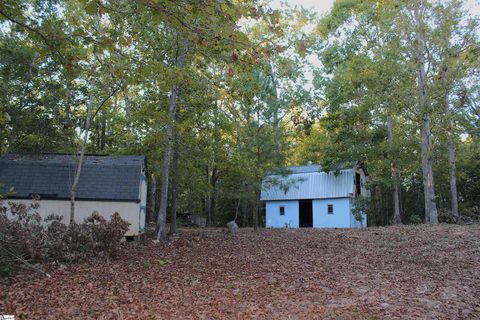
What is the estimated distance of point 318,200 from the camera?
1117 inches

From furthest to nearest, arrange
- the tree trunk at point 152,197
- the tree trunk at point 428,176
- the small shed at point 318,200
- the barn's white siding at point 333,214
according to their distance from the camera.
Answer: the small shed at point 318,200 → the barn's white siding at point 333,214 → the tree trunk at point 152,197 → the tree trunk at point 428,176

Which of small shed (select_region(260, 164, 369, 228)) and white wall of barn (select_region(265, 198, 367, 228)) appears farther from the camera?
small shed (select_region(260, 164, 369, 228))

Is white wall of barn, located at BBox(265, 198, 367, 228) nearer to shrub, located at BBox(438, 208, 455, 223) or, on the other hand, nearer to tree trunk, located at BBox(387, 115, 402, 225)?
tree trunk, located at BBox(387, 115, 402, 225)

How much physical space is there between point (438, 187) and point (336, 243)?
24467 mm

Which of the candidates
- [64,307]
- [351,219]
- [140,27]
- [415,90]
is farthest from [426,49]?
[64,307]

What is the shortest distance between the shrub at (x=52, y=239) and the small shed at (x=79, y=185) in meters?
4.24

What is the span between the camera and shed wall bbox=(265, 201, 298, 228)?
29234mm

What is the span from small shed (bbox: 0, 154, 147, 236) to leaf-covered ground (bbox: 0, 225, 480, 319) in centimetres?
306

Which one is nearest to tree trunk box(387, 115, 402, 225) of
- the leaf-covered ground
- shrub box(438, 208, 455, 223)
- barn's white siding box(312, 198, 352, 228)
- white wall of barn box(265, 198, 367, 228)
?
shrub box(438, 208, 455, 223)

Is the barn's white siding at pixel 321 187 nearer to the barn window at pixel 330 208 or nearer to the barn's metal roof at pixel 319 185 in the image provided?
the barn's metal roof at pixel 319 185

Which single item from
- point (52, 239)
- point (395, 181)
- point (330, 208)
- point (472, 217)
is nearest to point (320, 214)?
point (330, 208)

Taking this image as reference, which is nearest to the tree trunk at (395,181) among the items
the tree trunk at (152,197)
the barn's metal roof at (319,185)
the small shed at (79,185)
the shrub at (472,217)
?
the barn's metal roof at (319,185)

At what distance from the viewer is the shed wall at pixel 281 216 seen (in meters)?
29.2

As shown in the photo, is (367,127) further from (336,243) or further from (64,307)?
(64,307)
